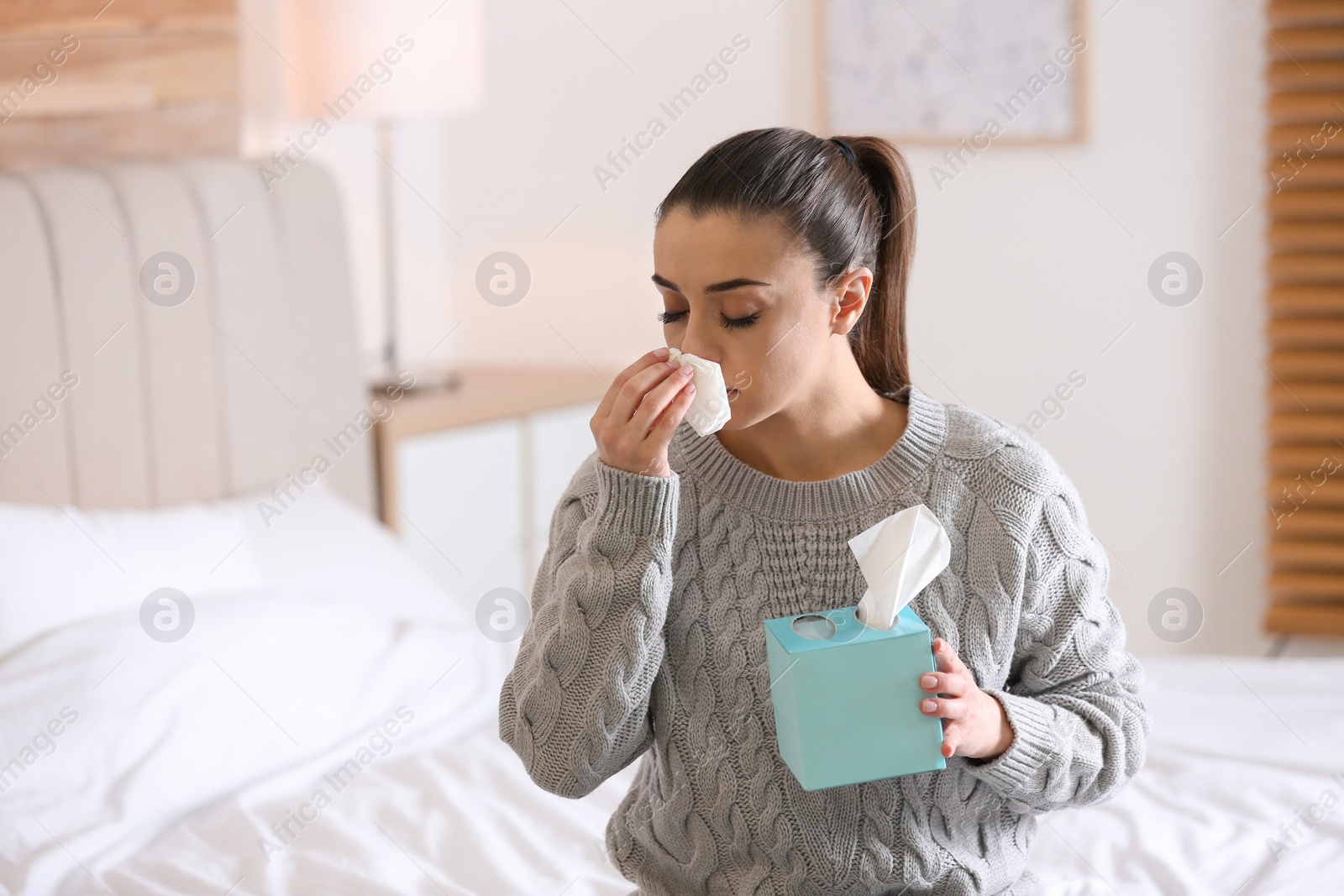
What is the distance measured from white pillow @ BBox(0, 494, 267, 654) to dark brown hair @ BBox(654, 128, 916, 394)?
111 cm

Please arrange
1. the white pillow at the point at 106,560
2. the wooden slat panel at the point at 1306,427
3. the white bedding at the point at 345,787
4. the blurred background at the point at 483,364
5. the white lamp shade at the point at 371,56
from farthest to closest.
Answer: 1. the wooden slat panel at the point at 1306,427
2. the white lamp shade at the point at 371,56
3. the white pillow at the point at 106,560
4. the blurred background at the point at 483,364
5. the white bedding at the point at 345,787

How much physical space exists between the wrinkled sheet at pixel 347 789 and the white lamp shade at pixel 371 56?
4.05 feet

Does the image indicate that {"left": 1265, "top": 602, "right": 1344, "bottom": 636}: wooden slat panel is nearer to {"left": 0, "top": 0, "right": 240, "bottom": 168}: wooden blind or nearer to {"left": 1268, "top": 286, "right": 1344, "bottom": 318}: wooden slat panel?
{"left": 1268, "top": 286, "right": 1344, "bottom": 318}: wooden slat panel

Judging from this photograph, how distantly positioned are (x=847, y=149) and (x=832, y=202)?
85 mm

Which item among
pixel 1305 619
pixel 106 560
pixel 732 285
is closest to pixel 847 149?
pixel 732 285

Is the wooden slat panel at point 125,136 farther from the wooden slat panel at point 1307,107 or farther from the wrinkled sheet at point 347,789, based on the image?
the wooden slat panel at point 1307,107

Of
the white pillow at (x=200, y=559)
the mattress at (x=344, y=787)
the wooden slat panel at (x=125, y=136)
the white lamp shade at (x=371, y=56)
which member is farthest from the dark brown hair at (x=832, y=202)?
the white lamp shade at (x=371, y=56)

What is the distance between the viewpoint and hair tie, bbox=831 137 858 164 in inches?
49.1

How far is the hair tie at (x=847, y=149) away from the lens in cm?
125

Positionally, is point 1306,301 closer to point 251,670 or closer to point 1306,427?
point 1306,427

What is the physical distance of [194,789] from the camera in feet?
5.51

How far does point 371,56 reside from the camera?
2703mm

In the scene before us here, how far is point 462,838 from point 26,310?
107cm

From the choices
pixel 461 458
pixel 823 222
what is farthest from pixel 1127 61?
pixel 823 222
